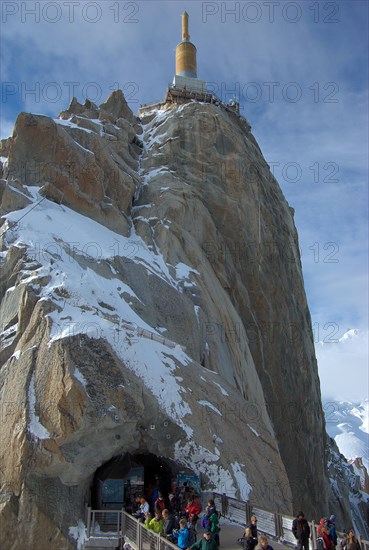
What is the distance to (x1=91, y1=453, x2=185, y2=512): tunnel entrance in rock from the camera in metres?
19.7

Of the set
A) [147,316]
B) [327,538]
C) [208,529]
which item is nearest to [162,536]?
[208,529]

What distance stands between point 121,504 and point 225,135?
127 feet

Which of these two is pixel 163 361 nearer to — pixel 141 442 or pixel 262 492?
pixel 141 442

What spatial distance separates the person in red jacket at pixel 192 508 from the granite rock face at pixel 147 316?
9.92 feet

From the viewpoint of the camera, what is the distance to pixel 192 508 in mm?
16922

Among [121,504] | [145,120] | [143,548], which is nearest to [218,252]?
[145,120]

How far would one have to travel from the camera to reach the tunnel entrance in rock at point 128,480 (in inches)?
777

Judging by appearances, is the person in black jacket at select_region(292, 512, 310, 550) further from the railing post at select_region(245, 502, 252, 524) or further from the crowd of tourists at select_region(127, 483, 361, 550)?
the railing post at select_region(245, 502, 252, 524)

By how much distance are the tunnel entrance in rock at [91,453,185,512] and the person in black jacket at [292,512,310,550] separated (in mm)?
6850

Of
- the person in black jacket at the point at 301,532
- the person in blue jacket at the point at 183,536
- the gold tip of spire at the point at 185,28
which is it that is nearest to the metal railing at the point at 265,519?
the person in black jacket at the point at 301,532

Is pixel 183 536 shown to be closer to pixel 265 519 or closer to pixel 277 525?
pixel 277 525

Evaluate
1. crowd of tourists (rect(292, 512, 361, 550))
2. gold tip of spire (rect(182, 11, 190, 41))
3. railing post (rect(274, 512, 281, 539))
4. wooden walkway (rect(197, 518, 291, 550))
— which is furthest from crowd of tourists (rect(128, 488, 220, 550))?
gold tip of spire (rect(182, 11, 190, 41))

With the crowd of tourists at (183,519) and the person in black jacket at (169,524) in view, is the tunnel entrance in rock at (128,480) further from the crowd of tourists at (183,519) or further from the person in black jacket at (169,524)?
the person in black jacket at (169,524)

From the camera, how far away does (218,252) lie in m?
43.3
